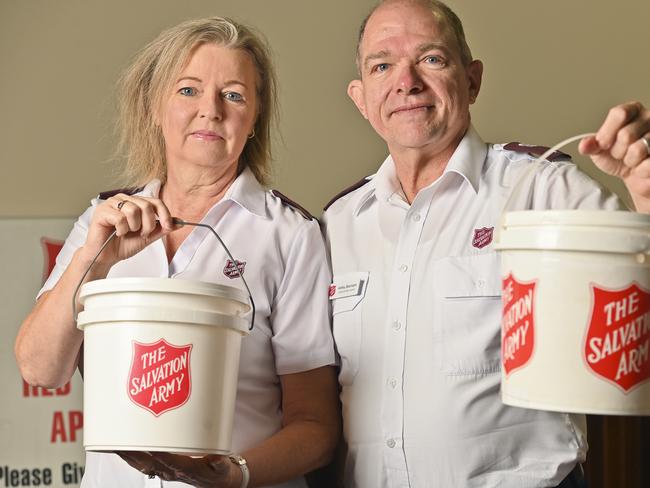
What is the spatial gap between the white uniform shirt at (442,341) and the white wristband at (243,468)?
216 millimetres

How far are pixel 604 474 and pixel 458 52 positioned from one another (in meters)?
1.60

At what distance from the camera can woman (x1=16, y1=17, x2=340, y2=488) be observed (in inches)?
61.9

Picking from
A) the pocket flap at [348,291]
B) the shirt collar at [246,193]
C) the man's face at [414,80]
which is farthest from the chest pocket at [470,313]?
→ the shirt collar at [246,193]

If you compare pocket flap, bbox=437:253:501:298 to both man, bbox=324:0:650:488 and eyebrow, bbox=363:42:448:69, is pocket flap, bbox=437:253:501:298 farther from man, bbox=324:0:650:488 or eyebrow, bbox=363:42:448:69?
eyebrow, bbox=363:42:448:69

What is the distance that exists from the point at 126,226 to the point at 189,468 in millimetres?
379

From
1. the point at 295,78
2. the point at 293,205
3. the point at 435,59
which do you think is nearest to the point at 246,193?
the point at 293,205

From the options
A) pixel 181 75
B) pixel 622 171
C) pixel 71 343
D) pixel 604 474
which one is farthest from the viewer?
pixel 604 474

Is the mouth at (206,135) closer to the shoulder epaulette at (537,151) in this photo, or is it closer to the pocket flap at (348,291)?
the pocket flap at (348,291)

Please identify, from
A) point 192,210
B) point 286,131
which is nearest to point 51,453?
point 286,131

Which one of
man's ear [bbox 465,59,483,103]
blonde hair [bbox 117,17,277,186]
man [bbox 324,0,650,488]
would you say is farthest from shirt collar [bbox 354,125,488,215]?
blonde hair [bbox 117,17,277,186]

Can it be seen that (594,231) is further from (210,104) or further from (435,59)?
(210,104)

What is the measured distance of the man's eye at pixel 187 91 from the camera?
1748mm

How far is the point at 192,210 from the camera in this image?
5.95ft

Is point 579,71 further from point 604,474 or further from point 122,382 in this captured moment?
point 122,382
